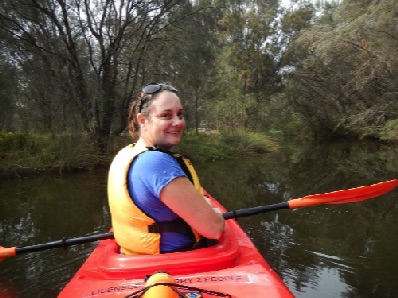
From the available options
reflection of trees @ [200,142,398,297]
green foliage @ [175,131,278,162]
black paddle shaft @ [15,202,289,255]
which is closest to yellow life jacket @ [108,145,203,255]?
black paddle shaft @ [15,202,289,255]

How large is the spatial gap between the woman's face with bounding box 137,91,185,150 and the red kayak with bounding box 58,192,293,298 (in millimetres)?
547

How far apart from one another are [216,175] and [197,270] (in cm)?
726

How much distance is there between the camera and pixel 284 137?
27.1 meters

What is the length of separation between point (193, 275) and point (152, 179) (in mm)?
485

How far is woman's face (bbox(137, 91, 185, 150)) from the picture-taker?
1860 millimetres

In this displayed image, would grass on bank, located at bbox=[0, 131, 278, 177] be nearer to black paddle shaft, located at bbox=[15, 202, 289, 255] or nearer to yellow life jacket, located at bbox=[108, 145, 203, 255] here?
black paddle shaft, located at bbox=[15, 202, 289, 255]

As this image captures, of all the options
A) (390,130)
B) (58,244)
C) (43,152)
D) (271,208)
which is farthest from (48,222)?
(390,130)

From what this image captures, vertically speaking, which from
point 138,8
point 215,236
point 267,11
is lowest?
point 215,236

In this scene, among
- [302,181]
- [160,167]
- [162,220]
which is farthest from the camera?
[302,181]

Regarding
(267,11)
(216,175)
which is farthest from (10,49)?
(267,11)

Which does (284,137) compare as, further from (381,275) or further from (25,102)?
(381,275)

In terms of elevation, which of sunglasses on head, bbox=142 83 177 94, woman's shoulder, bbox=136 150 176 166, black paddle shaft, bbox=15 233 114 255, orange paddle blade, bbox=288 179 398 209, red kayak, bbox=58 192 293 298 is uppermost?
sunglasses on head, bbox=142 83 177 94

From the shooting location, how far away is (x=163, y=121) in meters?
1.86

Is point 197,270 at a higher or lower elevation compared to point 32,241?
higher
